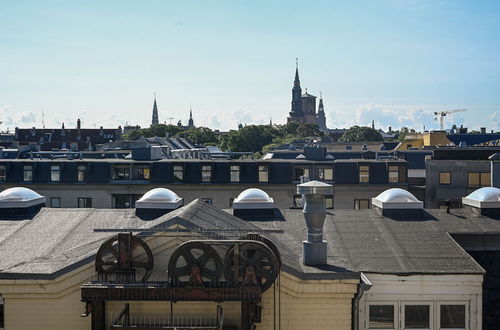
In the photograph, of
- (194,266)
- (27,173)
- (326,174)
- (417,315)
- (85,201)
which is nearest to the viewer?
(194,266)

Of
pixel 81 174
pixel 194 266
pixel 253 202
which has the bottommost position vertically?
pixel 194 266

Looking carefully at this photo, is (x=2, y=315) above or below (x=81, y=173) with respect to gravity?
below

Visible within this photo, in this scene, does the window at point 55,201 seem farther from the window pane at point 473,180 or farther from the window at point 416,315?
the window at point 416,315

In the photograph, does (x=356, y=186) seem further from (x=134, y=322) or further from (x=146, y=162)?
(x=134, y=322)

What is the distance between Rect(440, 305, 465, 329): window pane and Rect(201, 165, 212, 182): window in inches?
1530

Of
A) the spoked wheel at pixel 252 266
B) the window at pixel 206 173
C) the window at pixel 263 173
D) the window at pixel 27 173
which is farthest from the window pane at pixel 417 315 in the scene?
the window at pixel 27 173

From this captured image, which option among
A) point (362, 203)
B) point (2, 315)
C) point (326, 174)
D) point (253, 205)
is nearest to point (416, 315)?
point (253, 205)

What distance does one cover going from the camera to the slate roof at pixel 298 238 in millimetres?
17625

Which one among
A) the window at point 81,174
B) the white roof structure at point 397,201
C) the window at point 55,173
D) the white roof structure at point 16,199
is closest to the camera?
the white roof structure at point 397,201

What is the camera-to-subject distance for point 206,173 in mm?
56406

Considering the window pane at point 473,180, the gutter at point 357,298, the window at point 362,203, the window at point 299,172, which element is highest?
the window at point 299,172

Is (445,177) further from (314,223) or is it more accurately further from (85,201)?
(314,223)

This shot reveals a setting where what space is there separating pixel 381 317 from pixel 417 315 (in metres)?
1.01

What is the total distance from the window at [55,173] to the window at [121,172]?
192 inches
